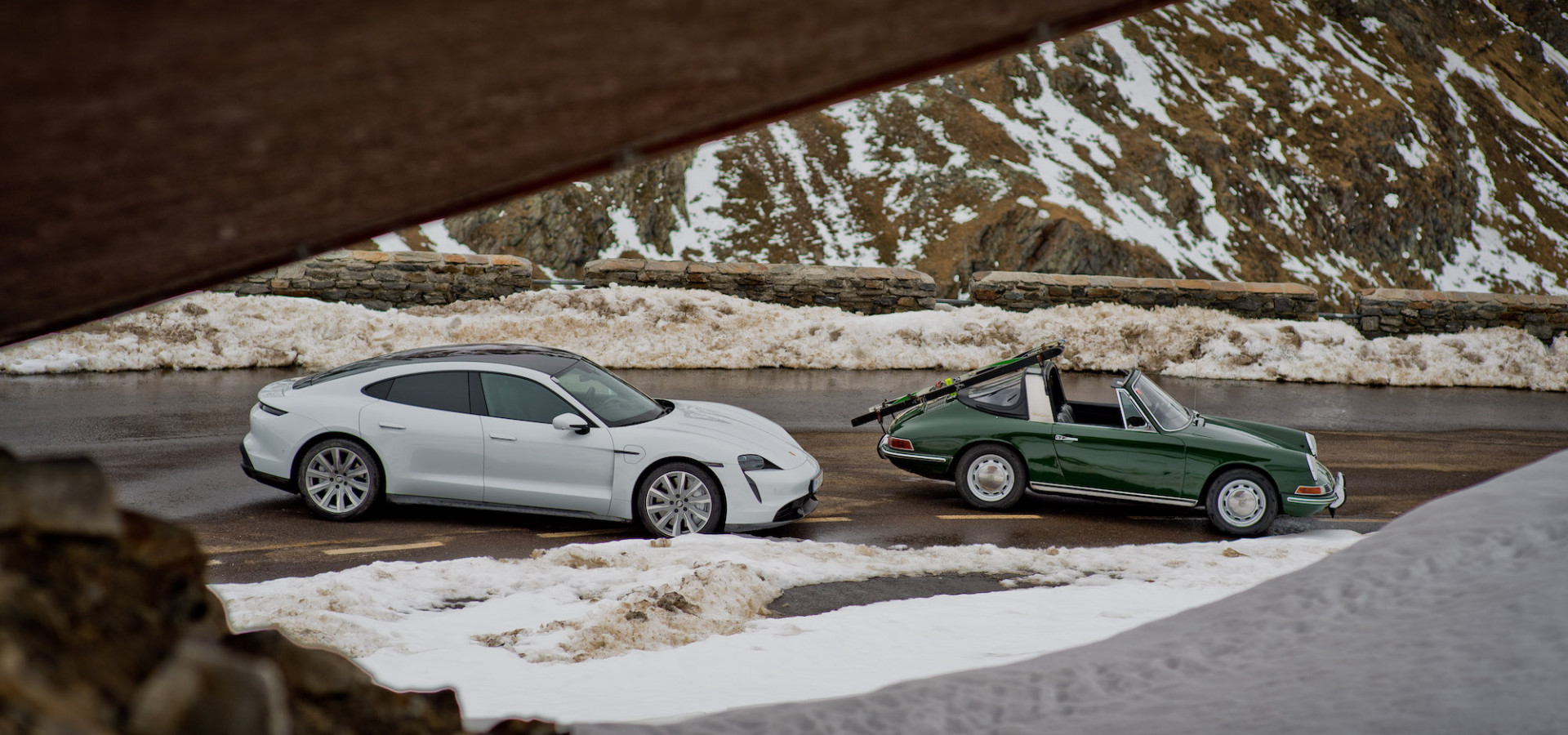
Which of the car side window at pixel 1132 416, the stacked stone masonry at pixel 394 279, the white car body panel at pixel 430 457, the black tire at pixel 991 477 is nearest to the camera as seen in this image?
the white car body panel at pixel 430 457

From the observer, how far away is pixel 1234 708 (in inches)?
115

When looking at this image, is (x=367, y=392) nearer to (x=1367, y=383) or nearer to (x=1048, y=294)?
(x=1048, y=294)

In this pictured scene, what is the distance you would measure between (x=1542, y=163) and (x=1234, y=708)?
112m

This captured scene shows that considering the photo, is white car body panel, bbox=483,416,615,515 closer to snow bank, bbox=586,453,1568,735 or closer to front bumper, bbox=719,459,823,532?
front bumper, bbox=719,459,823,532

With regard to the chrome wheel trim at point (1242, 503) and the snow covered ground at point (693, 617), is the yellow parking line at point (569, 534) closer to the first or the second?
the snow covered ground at point (693, 617)

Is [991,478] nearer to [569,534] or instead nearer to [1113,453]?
[1113,453]

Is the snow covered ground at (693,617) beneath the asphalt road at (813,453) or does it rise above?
beneath

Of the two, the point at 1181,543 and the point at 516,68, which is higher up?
the point at 516,68

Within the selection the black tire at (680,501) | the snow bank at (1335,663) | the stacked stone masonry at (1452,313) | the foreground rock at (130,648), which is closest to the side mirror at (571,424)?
the black tire at (680,501)

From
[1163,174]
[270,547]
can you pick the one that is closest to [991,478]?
[270,547]

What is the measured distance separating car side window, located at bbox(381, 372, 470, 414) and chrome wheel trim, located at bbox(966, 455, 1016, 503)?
15.2 ft

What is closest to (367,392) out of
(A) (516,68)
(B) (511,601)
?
(B) (511,601)

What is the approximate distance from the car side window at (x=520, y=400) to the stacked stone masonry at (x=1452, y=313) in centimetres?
1885

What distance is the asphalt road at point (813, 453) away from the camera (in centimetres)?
813
